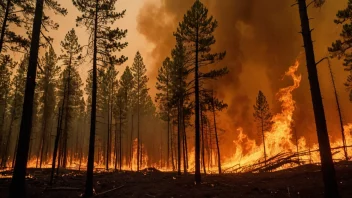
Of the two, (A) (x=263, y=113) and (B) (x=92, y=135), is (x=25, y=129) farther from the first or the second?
(A) (x=263, y=113)

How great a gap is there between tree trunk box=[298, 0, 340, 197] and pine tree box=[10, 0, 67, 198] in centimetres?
1119

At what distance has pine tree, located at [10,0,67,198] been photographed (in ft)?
34.4

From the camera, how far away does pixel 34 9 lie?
43.8 ft

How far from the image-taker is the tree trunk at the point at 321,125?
8789 millimetres

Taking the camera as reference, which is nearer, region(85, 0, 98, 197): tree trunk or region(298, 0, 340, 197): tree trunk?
region(298, 0, 340, 197): tree trunk

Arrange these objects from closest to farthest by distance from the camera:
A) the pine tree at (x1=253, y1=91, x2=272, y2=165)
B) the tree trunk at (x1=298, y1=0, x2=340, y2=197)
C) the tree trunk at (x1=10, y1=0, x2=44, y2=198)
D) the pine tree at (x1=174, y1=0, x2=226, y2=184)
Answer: the tree trunk at (x1=298, y1=0, x2=340, y2=197) < the tree trunk at (x1=10, y1=0, x2=44, y2=198) < the pine tree at (x1=174, y1=0, x2=226, y2=184) < the pine tree at (x1=253, y1=91, x2=272, y2=165)

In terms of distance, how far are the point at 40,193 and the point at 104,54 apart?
901 cm

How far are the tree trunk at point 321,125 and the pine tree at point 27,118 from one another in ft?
36.7

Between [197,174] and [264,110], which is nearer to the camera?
[197,174]

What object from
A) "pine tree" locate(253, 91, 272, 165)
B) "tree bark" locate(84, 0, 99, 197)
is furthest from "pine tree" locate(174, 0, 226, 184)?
"pine tree" locate(253, 91, 272, 165)

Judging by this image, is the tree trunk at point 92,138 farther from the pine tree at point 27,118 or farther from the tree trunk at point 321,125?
the tree trunk at point 321,125

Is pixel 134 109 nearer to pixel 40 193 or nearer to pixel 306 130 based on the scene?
pixel 40 193

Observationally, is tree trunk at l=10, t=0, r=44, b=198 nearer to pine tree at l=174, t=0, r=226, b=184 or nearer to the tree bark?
the tree bark

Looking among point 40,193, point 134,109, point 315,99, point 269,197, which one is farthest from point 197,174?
point 134,109
